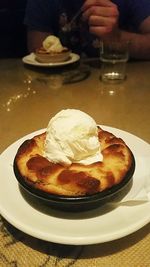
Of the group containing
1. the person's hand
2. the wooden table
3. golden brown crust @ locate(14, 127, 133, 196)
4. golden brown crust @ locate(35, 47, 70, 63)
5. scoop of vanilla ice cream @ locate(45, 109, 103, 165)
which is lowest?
the wooden table

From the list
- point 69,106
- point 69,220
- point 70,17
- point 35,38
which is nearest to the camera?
point 69,220

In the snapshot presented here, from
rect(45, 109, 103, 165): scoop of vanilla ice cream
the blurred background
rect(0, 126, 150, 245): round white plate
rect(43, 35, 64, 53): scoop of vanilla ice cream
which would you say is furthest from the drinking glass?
the blurred background

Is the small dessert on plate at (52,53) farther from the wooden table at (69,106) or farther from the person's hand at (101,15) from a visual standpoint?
the person's hand at (101,15)

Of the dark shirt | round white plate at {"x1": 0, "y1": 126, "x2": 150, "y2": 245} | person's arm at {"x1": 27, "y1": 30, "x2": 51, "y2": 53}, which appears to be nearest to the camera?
round white plate at {"x1": 0, "y1": 126, "x2": 150, "y2": 245}

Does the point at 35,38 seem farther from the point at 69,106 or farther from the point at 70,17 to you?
the point at 69,106

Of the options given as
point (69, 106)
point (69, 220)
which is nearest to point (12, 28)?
point (69, 106)

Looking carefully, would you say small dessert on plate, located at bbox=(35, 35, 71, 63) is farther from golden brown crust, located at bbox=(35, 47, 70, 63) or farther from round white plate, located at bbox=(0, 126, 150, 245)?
round white plate, located at bbox=(0, 126, 150, 245)

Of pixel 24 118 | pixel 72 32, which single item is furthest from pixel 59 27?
pixel 24 118
